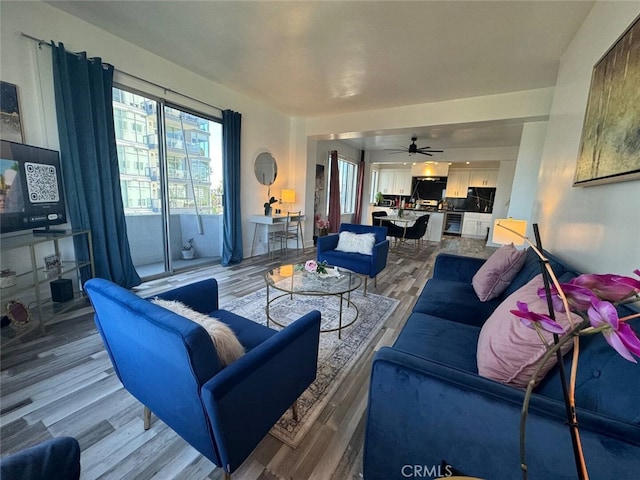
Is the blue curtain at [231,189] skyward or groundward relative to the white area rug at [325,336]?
skyward

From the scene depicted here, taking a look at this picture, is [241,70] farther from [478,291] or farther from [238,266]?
[478,291]

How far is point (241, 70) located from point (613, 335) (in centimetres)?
384

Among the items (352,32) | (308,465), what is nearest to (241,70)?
(352,32)

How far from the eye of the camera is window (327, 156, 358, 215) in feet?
24.9

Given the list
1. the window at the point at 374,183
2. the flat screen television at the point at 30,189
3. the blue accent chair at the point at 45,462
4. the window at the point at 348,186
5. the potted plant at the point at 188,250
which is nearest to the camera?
the blue accent chair at the point at 45,462

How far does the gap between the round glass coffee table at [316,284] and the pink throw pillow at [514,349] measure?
3.60ft

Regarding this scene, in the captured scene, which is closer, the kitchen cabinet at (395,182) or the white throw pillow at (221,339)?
the white throw pillow at (221,339)

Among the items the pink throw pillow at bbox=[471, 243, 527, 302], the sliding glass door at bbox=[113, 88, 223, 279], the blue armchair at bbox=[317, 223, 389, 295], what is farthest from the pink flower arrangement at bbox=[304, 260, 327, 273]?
the sliding glass door at bbox=[113, 88, 223, 279]

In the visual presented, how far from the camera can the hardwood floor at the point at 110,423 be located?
1141 mm

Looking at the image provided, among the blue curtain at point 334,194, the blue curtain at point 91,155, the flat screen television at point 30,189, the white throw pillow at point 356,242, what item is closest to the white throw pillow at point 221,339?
the flat screen television at point 30,189

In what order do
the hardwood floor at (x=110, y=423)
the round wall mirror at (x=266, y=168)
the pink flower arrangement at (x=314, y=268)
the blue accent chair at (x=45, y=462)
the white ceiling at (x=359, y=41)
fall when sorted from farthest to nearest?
the round wall mirror at (x=266, y=168) → the pink flower arrangement at (x=314, y=268) → the white ceiling at (x=359, y=41) → the hardwood floor at (x=110, y=423) → the blue accent chair at (x=45, y=462)

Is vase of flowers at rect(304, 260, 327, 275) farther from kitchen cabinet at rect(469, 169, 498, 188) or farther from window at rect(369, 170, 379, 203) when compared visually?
kitchen cabinet at rect(469, 169, 498, 188)

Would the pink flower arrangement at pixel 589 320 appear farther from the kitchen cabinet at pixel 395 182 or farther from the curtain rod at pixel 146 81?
the kitchen cabinet at pixel 395 182

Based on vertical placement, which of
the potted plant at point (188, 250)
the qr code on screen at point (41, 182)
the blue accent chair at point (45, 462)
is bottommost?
the potted plant at point (188, 250)
